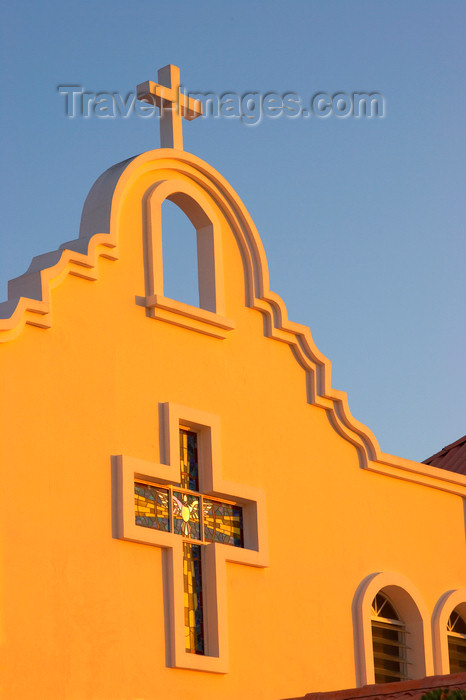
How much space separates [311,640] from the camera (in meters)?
14.7

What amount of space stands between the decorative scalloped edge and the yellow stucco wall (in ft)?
0.25

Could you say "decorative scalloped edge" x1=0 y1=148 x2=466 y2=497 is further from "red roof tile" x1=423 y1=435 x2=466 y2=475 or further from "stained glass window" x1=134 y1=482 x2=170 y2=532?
"red roof tile" x1=423 y1=435 x2=466 y2=475

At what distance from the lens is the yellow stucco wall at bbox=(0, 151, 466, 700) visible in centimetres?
1219

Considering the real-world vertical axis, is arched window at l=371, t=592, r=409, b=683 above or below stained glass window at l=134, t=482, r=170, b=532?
below

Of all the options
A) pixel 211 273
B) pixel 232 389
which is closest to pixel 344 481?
pixel 232 389

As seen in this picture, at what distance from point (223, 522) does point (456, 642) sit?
13.6 feet

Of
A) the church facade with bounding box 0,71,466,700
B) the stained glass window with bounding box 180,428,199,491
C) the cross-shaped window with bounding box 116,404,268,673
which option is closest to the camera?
the church facade with bounding box 0,71,466,700

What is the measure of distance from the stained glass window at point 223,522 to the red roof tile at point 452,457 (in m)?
6.69

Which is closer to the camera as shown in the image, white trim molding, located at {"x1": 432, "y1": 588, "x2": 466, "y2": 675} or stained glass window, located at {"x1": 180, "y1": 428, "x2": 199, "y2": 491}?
stained glass window, located at {"x1": 180, "y1": 428, "x2": 199, "y2": 491}

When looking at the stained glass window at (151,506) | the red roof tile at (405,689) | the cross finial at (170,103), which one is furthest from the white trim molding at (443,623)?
the cross finial at (170,103)

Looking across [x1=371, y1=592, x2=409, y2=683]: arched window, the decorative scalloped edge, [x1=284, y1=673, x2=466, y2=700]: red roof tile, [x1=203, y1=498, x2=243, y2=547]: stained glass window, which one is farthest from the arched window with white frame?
[x1=284, y1=673, x2=466, y2=700]: red roof tile

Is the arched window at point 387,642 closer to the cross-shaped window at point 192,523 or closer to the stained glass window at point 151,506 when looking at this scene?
the cross-shaped window at point 192,523

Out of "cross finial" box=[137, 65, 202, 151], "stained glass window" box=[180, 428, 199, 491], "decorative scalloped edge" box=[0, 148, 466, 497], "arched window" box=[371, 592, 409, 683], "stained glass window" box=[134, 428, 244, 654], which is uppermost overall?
"cross finial" box=[137, 65, 202, 151]

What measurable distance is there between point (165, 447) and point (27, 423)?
1.78m
